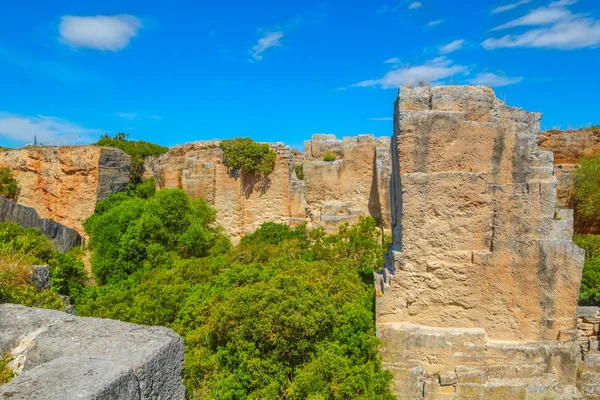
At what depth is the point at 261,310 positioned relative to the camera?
5.35 metres

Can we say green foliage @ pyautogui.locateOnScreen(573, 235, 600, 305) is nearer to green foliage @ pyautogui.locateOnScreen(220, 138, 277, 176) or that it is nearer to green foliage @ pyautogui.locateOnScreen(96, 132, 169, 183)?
green foliage @ pyautogui.locateOnScreen(220, 138, 277, 176)

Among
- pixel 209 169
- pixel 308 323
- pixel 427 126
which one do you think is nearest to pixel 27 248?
pixel 209 169

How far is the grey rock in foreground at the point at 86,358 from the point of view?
7.06ft

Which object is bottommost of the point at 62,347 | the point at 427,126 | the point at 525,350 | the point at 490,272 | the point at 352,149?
the point at 525,350

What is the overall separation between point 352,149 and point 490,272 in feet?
29.1

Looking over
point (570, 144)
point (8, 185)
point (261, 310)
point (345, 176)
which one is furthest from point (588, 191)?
point (8, 185)

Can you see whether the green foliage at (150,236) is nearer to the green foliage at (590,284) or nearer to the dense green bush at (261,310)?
the dense green bush at (261,310)

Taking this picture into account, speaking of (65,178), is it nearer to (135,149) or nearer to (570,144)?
(135,149)

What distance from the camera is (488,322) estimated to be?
5.37m

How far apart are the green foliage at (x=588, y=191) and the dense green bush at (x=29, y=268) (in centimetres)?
1580

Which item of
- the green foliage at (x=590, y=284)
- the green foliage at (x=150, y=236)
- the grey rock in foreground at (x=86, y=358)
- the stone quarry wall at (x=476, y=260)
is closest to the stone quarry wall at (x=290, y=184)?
the green foliage at (x=150, y=236)

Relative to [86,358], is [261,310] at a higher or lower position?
lower

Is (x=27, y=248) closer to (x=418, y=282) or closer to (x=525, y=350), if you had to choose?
(x=418, y=282)

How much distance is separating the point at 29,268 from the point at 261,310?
3.75 metres
